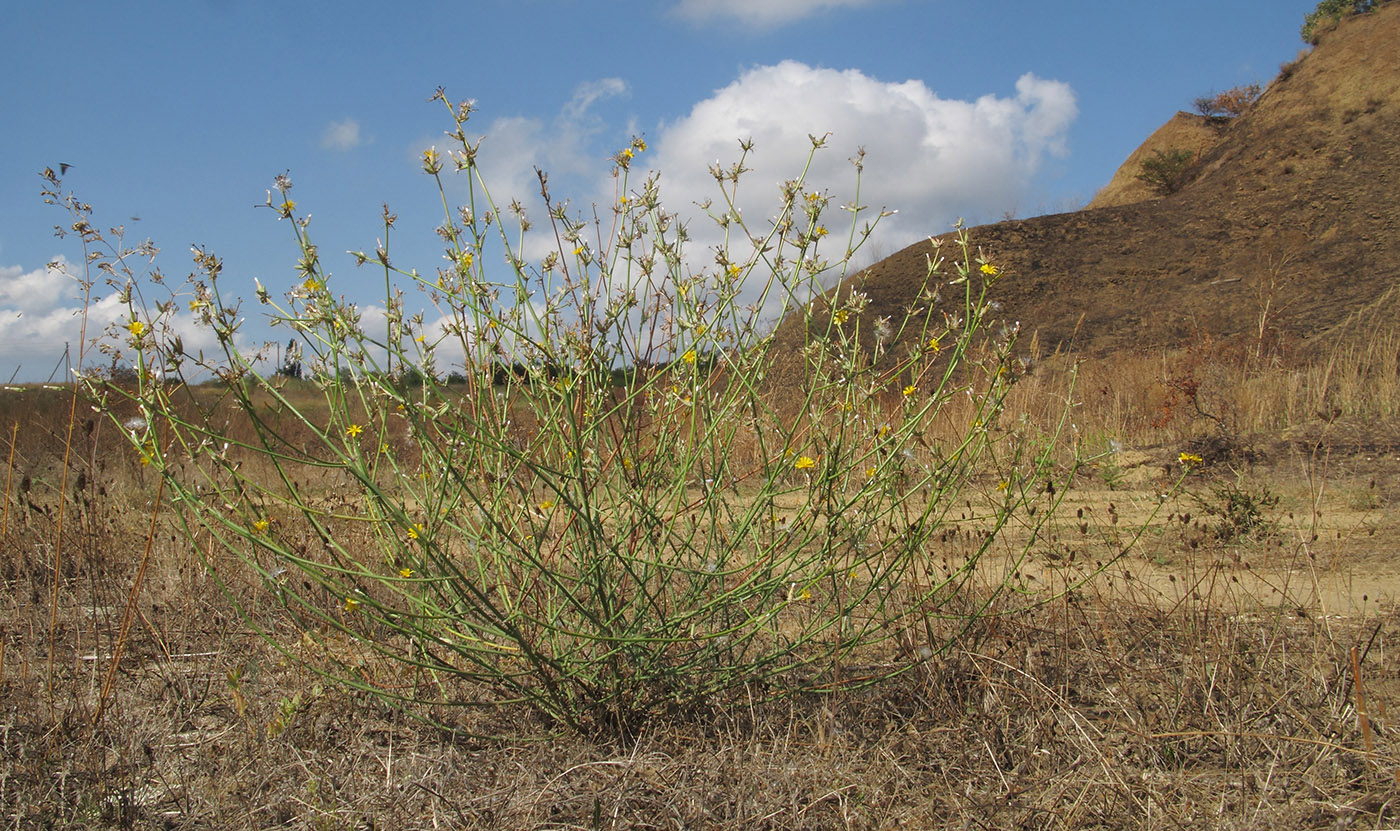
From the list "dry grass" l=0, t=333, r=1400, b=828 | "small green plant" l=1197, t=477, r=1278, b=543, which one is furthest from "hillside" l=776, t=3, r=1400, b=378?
"dry grass" l=0, t=333, r=1400, b=828

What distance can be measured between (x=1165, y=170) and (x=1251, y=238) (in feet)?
23.5

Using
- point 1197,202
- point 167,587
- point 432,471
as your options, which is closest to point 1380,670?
point 432,471

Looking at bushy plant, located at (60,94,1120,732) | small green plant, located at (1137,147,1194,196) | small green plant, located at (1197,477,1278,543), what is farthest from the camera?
small green plant, located at (1137,147,1194,196)

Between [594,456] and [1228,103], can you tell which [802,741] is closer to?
[594,456]

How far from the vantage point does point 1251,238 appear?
57.7 feet

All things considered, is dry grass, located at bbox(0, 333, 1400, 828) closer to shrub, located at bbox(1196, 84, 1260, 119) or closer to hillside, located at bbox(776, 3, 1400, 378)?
hillside, located at bbox(776, 3, 1400, 378)

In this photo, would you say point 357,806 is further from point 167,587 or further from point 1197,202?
point 1197,202

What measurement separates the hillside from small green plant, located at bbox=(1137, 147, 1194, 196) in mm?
2189

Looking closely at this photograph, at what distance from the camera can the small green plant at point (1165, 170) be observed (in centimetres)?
2353

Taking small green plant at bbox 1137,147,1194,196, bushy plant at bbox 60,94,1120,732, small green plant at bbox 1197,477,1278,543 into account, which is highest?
small green plant at bbox 1137,147,1194,196

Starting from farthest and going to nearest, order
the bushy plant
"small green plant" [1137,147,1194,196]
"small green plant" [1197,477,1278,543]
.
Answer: "small green plant" [1137,147,1194,196] → "small green plant" [1197,477,1278,543] → the bushy plant

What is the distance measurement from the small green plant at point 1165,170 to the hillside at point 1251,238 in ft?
7.18

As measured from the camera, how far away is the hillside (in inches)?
596

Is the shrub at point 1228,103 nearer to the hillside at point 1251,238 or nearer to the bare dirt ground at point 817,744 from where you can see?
the hillside at point 1251,238
